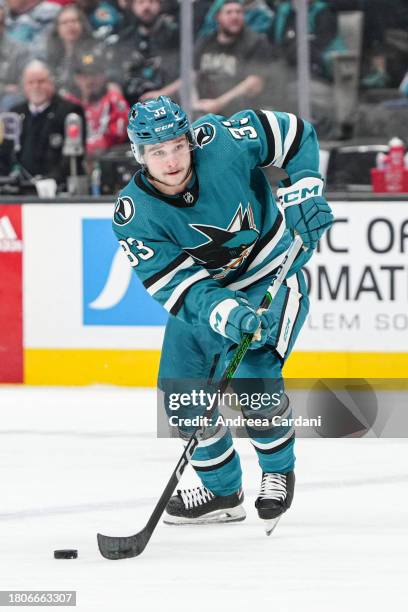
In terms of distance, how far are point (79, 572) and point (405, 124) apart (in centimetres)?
455

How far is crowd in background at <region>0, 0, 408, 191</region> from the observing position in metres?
7.30

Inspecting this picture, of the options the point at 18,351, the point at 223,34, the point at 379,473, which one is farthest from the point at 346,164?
the point at 379,473

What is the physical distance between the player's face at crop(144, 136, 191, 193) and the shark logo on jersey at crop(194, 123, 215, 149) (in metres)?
0.13

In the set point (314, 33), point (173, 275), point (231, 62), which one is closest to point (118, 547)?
point (173, 275)

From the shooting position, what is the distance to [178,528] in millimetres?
3838

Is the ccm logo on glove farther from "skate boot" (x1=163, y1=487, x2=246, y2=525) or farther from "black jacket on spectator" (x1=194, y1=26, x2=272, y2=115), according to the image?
"black jacket on spectator" (x1=194, y1=26, x2=272, y2=115)

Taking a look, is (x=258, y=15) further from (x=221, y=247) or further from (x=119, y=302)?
(x=221, y=247)

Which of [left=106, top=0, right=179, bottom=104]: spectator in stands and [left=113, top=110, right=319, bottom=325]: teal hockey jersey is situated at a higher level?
[left=106, top=0, right=179, bottom=104]: spectator in stands

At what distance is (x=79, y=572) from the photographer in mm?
3195

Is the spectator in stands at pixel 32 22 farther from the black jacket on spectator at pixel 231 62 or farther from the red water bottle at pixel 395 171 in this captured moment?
the red water bottle at pixel 395 171

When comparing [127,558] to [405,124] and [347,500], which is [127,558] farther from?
[405,124]

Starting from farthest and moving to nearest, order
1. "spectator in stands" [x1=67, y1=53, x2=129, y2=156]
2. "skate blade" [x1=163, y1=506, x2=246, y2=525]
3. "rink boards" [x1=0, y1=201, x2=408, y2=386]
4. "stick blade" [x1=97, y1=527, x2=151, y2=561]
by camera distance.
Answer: "spectator in stands" [x1=67, y1=53, x2=129, y2=156]
"rink boards" [x1=0, y1=201, x2=408, y2=386]
"skate blade" [x1=163, y1=506, x2=246, y2=525]
"stick blade" [x1=97, y1=527, x2=151, y2=561]

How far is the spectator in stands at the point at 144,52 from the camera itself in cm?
749

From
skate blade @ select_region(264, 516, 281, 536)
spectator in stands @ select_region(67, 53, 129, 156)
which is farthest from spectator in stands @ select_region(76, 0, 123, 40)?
skate blade @ select_region(264, 516, 281, 536)
